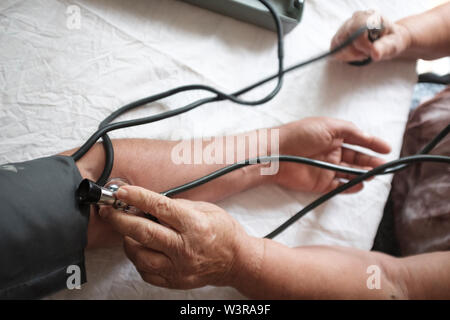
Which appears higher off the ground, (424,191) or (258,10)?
(258,10)

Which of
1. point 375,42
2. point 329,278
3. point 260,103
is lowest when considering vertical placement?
point 329,278

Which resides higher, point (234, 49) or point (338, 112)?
point (234, 49)

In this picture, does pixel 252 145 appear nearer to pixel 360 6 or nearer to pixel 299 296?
pixel 299 296

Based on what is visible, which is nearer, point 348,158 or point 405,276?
point 405,276

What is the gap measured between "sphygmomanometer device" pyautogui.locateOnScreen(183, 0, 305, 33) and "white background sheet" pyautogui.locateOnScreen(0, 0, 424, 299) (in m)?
0.02

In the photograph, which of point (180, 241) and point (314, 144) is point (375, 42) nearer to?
point (314, 144)

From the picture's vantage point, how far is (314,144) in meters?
0.59

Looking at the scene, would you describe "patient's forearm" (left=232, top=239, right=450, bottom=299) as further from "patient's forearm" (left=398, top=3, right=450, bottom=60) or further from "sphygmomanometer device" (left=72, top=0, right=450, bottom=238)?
"patient's forearm" (left=398, top=3, right=450, bottom=60)

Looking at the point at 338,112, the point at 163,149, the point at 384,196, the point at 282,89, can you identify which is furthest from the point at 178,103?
the point at 384,196

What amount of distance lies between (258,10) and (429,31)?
0.32 m

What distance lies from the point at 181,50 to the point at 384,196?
46cm

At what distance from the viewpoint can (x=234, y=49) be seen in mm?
630

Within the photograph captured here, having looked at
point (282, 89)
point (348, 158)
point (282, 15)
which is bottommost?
point (348, 158)

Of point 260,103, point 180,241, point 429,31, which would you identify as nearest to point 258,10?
point 260,103
